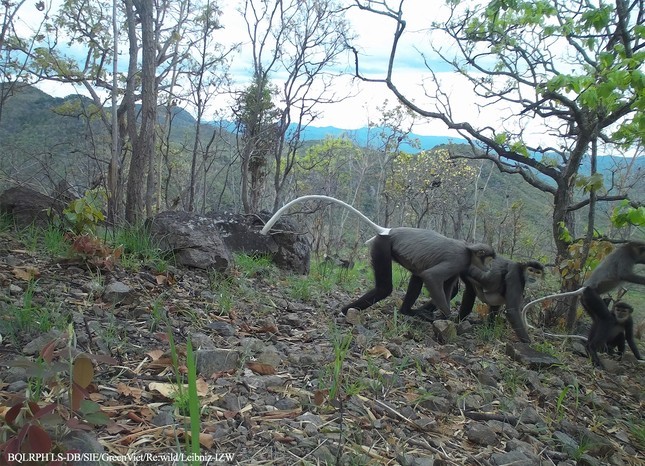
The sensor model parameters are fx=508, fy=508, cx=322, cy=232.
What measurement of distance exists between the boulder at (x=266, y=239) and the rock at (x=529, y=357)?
3401 millimetres

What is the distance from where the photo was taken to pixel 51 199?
20.2 ft

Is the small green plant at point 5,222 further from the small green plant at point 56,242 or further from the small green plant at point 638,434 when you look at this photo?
the small green plant at point 638,434

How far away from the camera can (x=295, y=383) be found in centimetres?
320

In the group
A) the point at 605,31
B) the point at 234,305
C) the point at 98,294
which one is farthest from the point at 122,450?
the point at 605,31

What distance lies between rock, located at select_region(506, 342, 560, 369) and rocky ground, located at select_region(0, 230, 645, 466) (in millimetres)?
28

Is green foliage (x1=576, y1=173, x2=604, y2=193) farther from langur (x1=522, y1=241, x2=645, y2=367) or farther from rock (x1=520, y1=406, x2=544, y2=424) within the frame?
rock (x1=520, y1=406, x2=544, y2=424)

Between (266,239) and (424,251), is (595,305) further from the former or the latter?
(266,239)

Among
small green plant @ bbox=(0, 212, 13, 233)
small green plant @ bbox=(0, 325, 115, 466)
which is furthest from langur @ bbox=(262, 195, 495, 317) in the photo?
small green plant @ bbox=(0, 325, 115, 466)

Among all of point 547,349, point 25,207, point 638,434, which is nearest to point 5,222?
point 25,207

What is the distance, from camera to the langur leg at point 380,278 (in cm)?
586

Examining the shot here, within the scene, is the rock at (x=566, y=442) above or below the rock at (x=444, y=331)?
below

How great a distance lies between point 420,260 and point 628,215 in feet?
7.51

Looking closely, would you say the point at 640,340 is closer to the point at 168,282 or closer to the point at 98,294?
the point at 168,282

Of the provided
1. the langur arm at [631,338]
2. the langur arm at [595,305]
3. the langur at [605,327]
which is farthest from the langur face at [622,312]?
the langur arm at [595,305]
